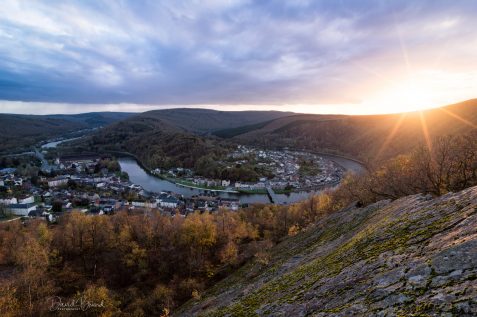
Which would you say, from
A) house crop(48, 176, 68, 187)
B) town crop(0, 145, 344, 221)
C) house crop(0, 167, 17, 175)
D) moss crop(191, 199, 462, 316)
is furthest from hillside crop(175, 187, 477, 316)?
house crop(0, 167, 17, 175)

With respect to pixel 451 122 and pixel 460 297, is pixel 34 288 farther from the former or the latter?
pixel 451 122

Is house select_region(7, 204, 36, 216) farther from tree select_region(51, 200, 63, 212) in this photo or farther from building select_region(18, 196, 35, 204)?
building select_region(18, 196, 35, 204)

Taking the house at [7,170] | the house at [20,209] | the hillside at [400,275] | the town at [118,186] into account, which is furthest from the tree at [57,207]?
the hillside at [400,275]

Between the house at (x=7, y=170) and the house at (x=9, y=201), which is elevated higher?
the house at (x=7, y=170)

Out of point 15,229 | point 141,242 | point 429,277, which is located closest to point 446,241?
point 429,277
